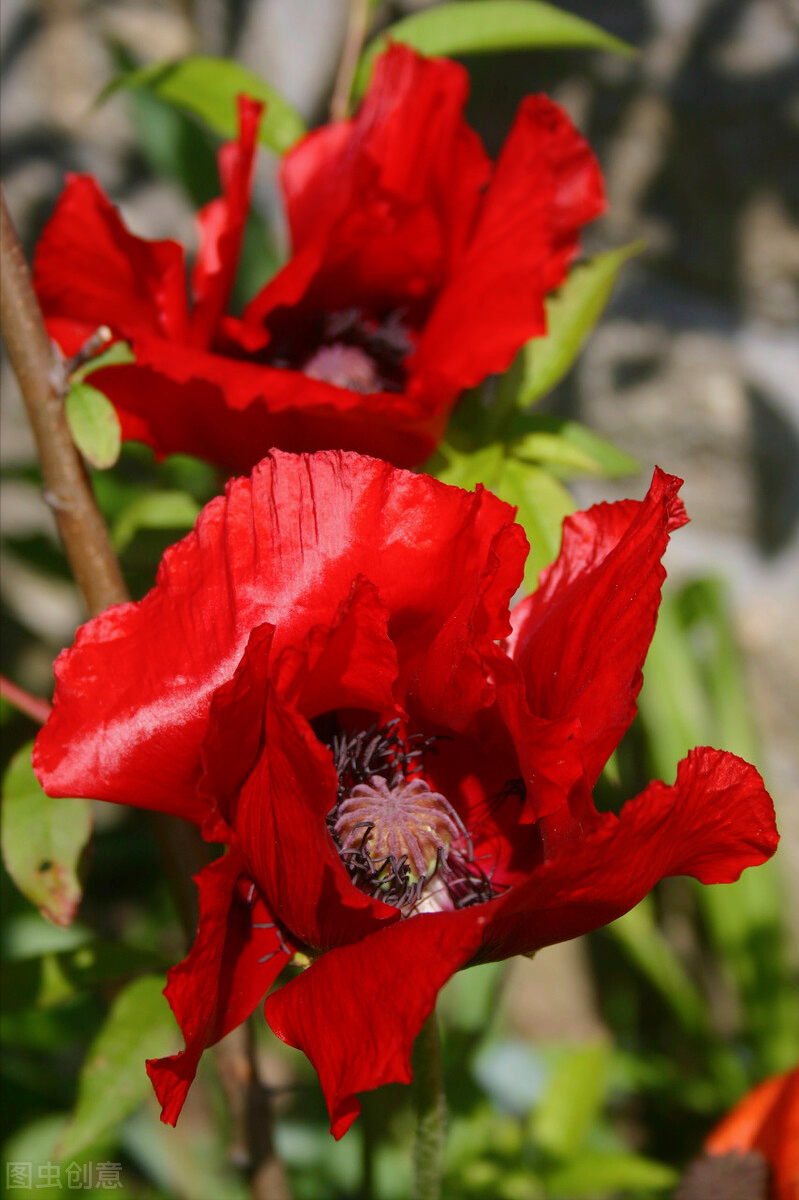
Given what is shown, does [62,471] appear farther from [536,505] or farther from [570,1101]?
[570,1101]

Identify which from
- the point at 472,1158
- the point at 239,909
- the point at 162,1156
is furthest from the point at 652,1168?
the point at 239,909

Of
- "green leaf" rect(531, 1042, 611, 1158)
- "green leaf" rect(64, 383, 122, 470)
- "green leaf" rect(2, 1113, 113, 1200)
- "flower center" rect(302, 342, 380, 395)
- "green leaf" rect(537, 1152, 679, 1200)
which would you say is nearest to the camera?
"green leaf" rect(64, 383, 122, 470)

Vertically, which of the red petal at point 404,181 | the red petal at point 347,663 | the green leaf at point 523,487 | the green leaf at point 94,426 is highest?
the red petal at point 404,181

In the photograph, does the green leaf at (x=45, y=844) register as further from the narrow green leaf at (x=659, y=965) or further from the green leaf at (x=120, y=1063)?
the narrow green leaf at (x=659, y=965)

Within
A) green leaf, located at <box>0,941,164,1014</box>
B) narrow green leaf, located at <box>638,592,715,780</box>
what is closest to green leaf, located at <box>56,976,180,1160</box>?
green leaf, located at <box>0,941,164,1014</box>

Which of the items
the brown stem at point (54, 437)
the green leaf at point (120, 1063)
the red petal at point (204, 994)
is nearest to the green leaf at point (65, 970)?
the green leaf at point (120, 1063)

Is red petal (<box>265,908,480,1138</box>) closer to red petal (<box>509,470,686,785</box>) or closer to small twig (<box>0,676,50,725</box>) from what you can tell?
red petal (<box>509,470,686,785</box>)

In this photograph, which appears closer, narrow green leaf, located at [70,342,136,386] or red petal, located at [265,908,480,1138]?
red petal, located at [265,908,480,1138]
